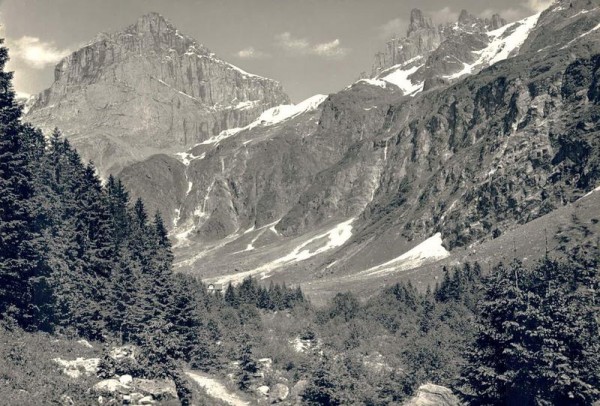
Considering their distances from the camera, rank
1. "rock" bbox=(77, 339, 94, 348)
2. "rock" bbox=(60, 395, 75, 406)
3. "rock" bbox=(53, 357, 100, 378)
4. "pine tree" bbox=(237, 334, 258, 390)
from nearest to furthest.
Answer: "rock" bbox=(60, 395, 75, 406) → "rock" bbox=(53, 357, 100, 378) → "rock" bbox=(77, 339, 94, 348) → "pine tree" bbox=(237, 334, 258, 390)

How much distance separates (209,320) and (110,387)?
43788 millimetres

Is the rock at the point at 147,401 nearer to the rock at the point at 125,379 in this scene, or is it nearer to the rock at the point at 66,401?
the rock at the point at 125,379

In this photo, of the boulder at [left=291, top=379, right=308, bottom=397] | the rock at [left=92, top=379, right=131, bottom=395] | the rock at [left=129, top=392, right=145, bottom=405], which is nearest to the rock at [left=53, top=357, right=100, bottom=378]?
the rock at [left=92, top=379, right=131, bottom=395]

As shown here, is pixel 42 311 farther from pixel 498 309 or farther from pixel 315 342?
pixel 315 342

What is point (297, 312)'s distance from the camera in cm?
10700

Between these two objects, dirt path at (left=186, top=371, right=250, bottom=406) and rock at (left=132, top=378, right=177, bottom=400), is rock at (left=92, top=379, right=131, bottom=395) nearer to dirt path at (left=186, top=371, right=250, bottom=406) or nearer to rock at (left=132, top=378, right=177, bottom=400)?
rock at (left=132, top=378, right=177, bottom=400)

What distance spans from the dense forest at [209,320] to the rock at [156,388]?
2.97ft

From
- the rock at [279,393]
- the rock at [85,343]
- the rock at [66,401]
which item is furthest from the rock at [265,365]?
the rock at [66,401]

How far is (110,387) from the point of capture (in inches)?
1289

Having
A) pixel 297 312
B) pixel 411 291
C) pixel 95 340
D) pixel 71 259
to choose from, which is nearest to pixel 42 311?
pixel 95 340

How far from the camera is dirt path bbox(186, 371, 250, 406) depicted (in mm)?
49156

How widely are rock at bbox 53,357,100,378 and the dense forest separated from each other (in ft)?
4.09

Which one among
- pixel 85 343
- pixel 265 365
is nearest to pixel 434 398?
pixel 85 343

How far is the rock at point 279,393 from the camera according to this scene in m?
53.1
